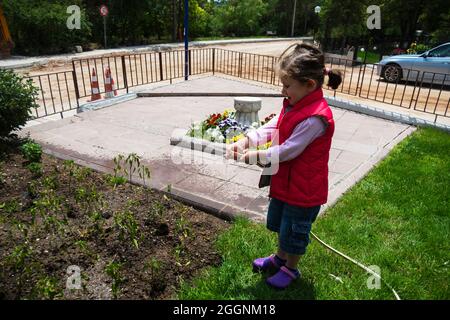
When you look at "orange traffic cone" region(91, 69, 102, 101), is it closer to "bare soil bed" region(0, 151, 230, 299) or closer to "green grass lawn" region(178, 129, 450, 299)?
"bare soil bed" region(0, 151, 230, 299)

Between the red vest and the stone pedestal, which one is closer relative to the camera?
the red vest

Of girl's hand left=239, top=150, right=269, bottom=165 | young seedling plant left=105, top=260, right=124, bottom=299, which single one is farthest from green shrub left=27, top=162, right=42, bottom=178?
girl's hand left=239, top=150, right=269, bottom=165

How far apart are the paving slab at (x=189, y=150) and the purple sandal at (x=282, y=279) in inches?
42.1

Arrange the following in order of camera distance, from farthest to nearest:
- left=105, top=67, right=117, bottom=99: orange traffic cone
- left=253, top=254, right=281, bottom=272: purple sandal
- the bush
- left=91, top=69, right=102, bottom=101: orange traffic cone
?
1. left=105, top=67, right=117, bottom=99: orange traffic cone
2. left=91, top=69, right=102, bottom=101: orange traffic cone
3. the bush
4. left=253, top=254, right=281, bottom=272: purple sandal

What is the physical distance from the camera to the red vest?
7.70 feet

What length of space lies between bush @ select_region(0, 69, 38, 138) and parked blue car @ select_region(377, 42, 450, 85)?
37.8 ft

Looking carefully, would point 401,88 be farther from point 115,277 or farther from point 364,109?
point 115,277

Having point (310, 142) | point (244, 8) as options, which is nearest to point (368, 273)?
point (310, 142)

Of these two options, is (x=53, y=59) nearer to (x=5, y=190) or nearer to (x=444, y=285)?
(x=5, y=190)

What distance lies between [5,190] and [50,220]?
1076mm

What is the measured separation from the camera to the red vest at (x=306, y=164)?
92.4 inches

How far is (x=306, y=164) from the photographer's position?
8.01ft

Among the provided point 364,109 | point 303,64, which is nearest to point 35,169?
point 303,64
